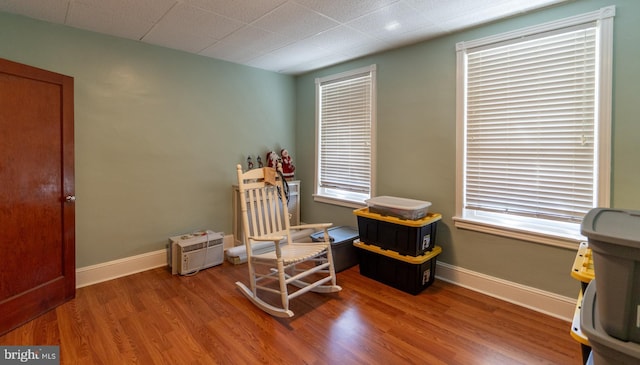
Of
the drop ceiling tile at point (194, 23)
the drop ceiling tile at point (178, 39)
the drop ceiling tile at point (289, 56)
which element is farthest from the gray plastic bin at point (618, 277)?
the drop ceiling tile at point (178, 39)

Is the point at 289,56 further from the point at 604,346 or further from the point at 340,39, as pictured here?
the point at 604,346

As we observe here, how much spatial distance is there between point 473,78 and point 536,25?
0.56 meters

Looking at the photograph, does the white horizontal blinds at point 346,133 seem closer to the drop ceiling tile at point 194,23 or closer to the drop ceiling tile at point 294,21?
the drop ceiling tile at point 294,21

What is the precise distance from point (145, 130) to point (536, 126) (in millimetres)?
3617

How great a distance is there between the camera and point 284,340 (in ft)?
6.81

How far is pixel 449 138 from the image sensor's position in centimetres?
289

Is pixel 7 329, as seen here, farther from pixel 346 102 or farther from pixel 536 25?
pixel 536 25

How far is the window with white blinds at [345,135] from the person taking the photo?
362 cm

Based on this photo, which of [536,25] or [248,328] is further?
[536,25]

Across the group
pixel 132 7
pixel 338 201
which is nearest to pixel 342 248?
Result: pixel 338 201

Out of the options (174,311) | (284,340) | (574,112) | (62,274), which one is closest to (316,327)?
(284,340)

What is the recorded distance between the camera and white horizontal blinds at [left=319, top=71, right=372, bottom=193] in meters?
3.65

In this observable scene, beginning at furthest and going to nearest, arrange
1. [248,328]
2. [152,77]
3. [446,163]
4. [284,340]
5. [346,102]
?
1. [346,102]
2. [152,77]
3. [446,163]
4. [248,328]
5. [284,340]

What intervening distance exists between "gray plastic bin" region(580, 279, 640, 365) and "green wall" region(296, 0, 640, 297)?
1.61m
